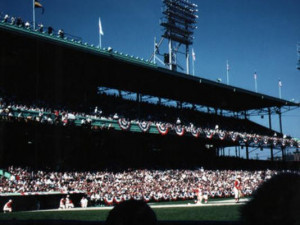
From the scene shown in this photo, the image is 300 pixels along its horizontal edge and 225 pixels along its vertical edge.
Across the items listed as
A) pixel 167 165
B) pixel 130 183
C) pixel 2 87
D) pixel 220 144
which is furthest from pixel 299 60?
pixel 2 87

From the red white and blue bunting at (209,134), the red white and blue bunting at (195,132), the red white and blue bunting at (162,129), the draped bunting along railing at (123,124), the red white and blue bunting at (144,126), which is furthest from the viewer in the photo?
the red white and blue bunting at (209,134)

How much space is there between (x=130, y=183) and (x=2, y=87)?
574 inches

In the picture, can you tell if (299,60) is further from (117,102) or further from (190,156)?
(117,102)

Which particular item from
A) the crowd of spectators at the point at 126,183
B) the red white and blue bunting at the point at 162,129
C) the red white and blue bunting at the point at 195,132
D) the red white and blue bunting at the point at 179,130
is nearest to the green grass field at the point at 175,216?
the crowd of spectators at the point at 126,183

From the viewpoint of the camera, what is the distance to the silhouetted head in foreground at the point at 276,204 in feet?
5.43

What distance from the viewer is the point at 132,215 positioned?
1.98 meters

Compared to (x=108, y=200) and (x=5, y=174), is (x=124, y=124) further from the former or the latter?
(x=5, y=174)

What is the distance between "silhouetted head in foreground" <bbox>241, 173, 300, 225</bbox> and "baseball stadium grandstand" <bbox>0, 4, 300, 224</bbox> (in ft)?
81.4

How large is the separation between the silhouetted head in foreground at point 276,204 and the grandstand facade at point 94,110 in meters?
28.7

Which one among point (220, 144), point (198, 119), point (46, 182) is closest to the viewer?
point (46, 182)

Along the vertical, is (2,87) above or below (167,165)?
above

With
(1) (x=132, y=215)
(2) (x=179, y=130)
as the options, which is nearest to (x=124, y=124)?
(2) (x=179, y=130)

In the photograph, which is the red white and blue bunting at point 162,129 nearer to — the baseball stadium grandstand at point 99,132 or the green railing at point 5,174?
the baseball stadium grandstand at point 99,132

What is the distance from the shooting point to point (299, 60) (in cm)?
4988
